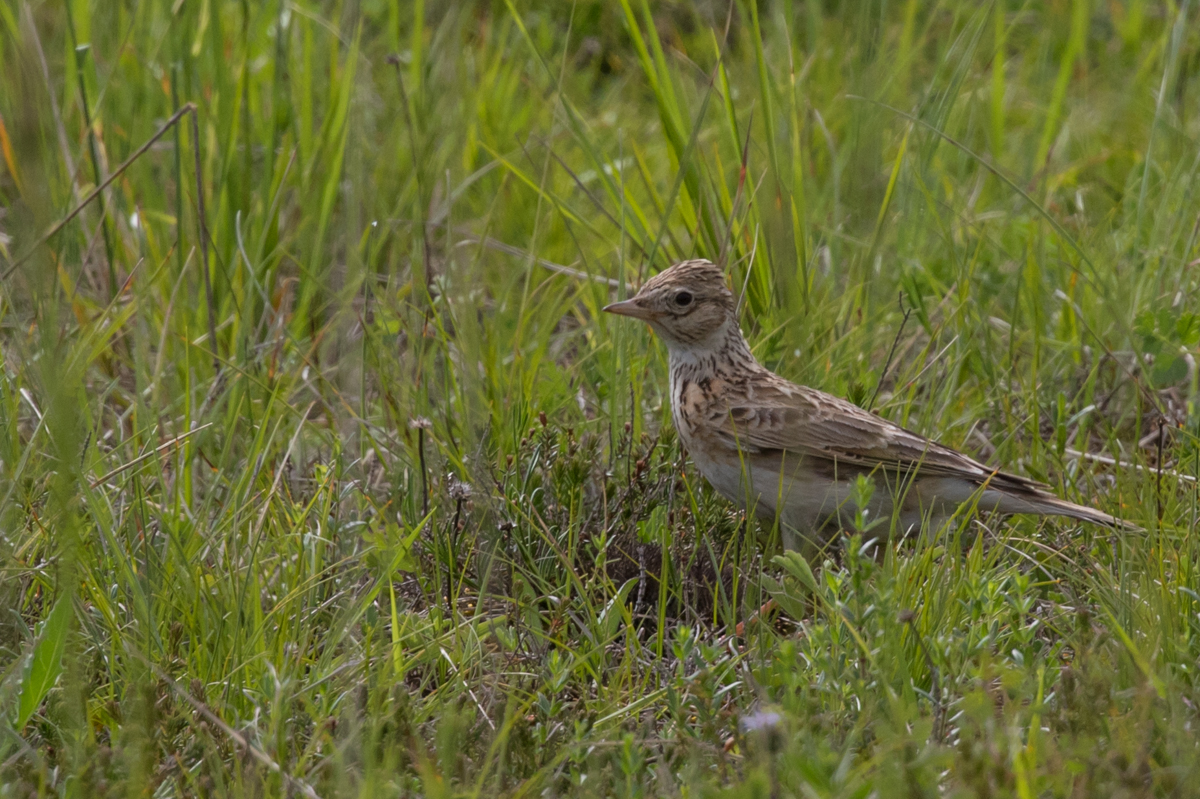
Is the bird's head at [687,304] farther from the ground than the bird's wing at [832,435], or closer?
farther from the ground

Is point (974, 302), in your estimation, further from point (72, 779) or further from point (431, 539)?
point (72, 779)

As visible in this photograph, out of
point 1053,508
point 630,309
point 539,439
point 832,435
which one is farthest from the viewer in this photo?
point 630,309

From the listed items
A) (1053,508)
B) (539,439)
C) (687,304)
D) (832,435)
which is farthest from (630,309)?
(1053,508)

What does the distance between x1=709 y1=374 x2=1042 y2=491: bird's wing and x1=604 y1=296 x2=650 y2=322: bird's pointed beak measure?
40 centimetres

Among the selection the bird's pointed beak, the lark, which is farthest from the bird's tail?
the bird's pointed beak

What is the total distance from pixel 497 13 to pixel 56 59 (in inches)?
115

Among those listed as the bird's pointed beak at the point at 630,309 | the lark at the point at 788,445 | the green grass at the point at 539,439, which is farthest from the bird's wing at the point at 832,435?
the bird's pointed beak at the point at 630,309

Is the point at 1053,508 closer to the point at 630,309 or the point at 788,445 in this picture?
the point at 788,445

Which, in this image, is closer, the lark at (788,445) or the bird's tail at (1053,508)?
the bird's tail at (1053,508)

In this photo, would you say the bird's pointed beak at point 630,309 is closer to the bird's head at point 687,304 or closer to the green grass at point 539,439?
the bird's head at point 687,304

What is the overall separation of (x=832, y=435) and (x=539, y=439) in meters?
0.94

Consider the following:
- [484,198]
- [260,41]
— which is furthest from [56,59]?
[484,198]

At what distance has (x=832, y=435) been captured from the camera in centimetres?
412

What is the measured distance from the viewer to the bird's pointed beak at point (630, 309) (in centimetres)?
423
